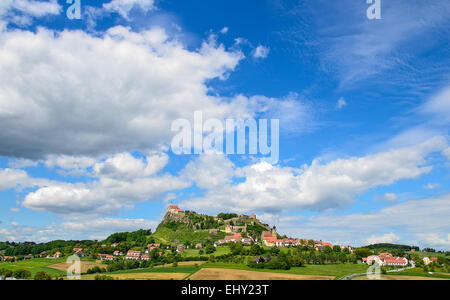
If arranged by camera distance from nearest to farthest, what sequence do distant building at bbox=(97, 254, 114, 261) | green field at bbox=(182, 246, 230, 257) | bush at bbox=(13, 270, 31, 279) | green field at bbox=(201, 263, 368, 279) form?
green field at bbox=(201, 263, 368, 279) < bush at bbox=(13, 270, 31, 279) < green field at bbox=(182, 246, 230, 257) < distant building at bbox=(97, 254, 114, 261)

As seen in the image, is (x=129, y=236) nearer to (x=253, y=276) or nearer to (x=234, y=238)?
(x=234, y=238)

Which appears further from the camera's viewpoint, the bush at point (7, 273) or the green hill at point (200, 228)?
the green hill at point (200, 228)

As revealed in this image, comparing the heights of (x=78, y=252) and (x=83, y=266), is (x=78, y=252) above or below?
below

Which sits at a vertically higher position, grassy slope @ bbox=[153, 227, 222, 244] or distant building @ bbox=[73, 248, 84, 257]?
grassy slope @ bbox=[153, 227, 222, 244]

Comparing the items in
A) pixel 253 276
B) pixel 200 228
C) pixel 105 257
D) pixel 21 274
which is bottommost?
pixel 105 257

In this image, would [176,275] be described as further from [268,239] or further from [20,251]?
[20,251]

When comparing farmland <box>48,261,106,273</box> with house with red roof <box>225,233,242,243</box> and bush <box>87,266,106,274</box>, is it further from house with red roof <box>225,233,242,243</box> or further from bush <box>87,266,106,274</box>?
house with red roof <box>225,233,242,243</box>

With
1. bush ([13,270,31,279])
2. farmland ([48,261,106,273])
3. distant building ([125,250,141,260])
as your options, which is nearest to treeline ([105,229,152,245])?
distant building ([125,250,141,260])

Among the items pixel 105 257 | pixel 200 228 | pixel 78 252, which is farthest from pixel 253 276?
pixel 200 228

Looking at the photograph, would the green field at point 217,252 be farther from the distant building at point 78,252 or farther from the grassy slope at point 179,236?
the distant building at point 78,252

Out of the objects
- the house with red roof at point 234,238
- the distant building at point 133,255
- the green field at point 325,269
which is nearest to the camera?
the green field at point 325,269

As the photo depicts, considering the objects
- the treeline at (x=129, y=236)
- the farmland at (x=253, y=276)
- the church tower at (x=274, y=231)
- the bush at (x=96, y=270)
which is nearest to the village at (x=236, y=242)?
the church tower at (x=274, y=231)
